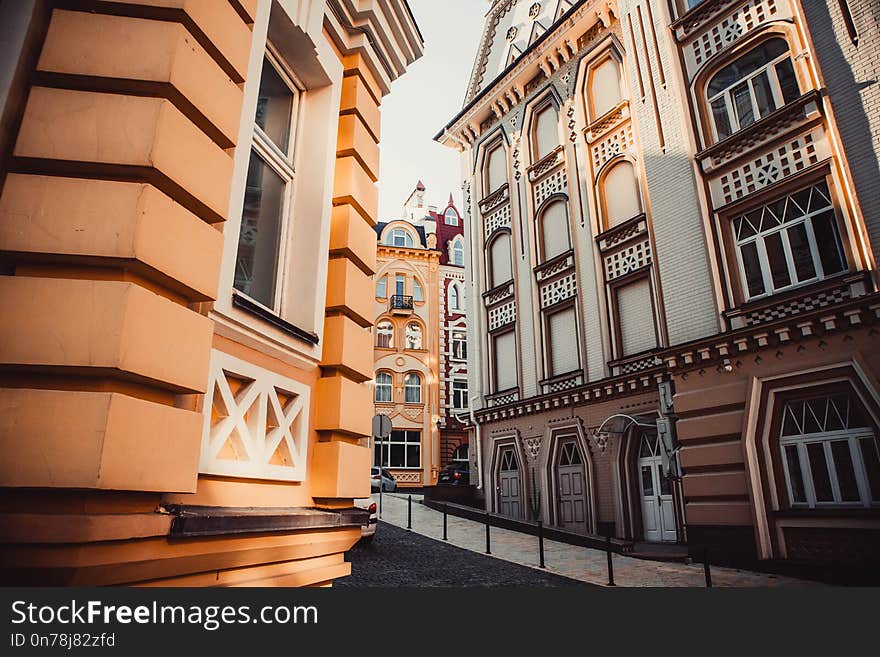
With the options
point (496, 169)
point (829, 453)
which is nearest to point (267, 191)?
point (829, 453)

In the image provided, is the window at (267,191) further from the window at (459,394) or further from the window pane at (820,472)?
the window at (459,394)

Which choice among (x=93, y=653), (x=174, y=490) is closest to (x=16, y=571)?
(x=93, y=653)

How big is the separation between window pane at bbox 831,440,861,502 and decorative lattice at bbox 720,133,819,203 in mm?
5537

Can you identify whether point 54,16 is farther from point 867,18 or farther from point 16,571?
point 867,18

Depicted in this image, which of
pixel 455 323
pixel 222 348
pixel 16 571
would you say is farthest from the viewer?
pixel 455 323

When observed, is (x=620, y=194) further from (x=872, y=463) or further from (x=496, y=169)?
(x=872, y=463)

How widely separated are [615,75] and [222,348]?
59.5 feet

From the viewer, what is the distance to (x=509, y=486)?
19031mm

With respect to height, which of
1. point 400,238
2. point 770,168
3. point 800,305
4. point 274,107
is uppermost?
point 400,238

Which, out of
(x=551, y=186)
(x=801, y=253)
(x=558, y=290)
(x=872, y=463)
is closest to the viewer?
(x=872, y=463)

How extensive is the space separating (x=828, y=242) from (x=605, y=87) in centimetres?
996

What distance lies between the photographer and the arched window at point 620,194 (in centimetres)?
1633

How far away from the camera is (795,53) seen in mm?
11602

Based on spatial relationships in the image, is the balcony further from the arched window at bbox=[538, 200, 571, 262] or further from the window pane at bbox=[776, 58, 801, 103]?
the window pane at bbox=[776, 58, 801, 103]
